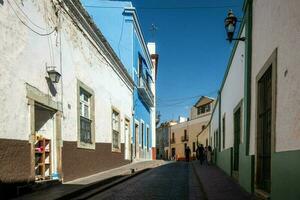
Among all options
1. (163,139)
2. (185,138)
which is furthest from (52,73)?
(163,139)

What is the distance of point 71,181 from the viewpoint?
10531 mm

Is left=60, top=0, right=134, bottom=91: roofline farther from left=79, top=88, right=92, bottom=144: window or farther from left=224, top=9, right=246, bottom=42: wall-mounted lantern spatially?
left=224, top=9, right=246, bottom=42: wall-mounted lantern

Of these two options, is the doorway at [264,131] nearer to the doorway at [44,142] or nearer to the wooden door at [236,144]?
the wooden door at [236,144]

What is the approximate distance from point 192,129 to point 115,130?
41.5 m

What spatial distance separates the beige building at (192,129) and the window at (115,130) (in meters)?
33.4

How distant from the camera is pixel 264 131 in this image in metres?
7.20

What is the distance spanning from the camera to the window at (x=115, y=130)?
663 inches

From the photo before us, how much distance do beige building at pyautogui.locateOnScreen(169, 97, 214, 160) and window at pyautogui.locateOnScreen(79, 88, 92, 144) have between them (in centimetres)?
3866

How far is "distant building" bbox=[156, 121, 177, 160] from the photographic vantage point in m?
70.0

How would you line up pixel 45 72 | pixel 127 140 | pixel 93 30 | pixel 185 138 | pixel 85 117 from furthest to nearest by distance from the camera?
1. pixel 185 138
2. pixel 127 140
3. pixel 93 30
4. pixel 85 117
5. pixel 45 72

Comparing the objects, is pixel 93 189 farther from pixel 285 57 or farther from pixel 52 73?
pixel 285 57

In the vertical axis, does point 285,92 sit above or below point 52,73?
below

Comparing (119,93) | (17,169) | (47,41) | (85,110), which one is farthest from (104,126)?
(17,169)

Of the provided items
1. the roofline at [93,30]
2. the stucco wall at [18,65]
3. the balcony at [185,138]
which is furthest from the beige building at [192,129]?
the stucco wall at [18,65]
